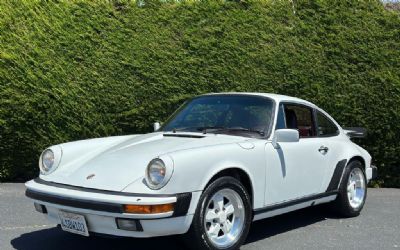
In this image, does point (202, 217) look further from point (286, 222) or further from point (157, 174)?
point (286, 222)

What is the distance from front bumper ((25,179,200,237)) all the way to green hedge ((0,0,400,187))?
14.3 feet

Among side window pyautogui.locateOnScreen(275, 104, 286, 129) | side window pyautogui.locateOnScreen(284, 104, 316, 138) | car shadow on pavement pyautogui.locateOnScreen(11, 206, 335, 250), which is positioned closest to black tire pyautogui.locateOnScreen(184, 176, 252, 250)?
car shadow on pavement pyautogui.locateOnScreen(11, 206, 335, 250)

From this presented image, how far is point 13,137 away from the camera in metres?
8.50

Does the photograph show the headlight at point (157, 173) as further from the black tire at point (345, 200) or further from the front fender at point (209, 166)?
the black tire at point (345, 200)

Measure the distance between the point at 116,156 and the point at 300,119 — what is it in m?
2.31

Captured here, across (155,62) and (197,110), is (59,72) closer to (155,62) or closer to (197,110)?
(155,62)

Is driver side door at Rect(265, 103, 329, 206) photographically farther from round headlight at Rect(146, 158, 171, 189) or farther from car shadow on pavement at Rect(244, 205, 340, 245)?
round headlight at Rect(146, 158, 171, 189)

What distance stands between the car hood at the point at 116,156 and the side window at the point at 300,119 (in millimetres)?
903

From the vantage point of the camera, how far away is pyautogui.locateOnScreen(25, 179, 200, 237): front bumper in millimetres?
4047

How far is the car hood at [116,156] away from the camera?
4383 mm

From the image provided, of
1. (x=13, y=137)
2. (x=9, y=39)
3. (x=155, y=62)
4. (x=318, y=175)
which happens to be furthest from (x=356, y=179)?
(x=9, y=39)

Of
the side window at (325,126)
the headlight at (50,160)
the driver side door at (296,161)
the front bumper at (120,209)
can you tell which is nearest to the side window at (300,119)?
the driver side door at (296,161)

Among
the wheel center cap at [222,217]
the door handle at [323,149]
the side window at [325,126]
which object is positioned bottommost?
the wheel center cap at [222,217]

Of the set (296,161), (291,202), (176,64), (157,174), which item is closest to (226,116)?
(296,161)
